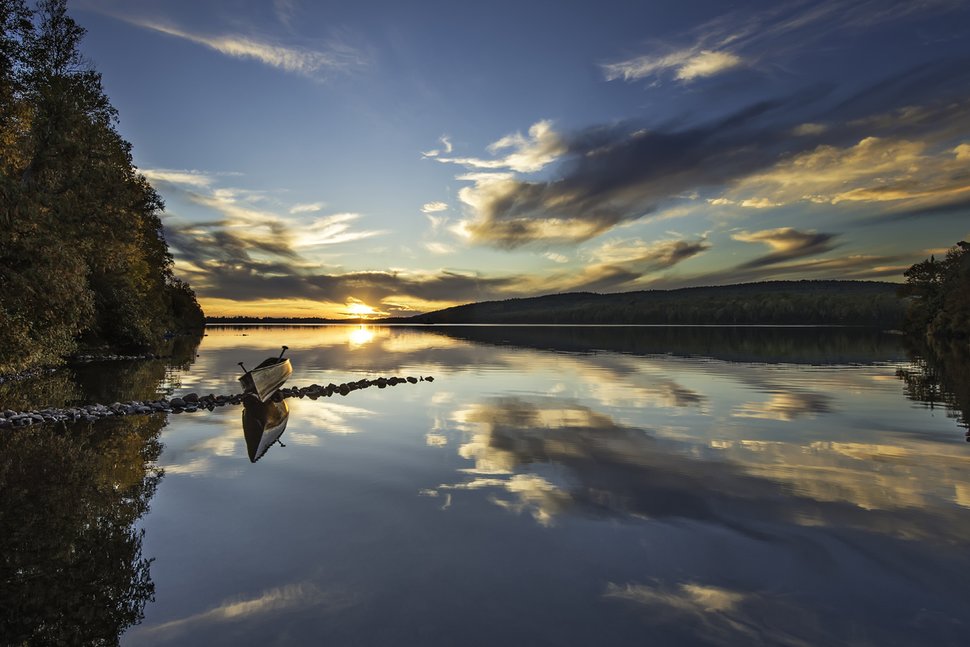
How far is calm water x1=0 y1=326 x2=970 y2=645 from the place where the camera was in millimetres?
7332

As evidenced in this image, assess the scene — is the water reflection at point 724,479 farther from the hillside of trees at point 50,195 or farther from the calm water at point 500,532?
the hillside of trees at point 50,195

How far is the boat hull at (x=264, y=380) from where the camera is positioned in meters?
24.5

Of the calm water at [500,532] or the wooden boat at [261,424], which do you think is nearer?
the calm water at [500,532]

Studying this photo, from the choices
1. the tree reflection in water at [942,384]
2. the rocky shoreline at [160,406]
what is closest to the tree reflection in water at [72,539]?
the rocky shoreline at [160,406]

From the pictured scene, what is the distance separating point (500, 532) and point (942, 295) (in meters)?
115

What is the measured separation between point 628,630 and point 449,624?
2272mm

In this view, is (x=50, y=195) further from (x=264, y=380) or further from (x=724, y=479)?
(x=724, y=479)

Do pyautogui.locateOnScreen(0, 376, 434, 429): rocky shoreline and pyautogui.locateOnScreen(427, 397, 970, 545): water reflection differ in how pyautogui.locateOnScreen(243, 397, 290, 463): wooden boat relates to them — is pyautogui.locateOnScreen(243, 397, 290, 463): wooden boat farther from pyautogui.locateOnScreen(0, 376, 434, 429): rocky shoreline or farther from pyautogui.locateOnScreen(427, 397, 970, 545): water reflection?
pyautogui.locateOnScreen(427, 397, 970, 545): water reflection

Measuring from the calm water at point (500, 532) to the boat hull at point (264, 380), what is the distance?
236 centimetres

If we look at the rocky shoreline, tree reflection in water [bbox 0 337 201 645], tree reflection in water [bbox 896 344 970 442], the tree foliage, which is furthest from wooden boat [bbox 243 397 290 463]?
the tree foliage

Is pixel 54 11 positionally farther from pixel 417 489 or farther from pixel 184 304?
pixel 184 304

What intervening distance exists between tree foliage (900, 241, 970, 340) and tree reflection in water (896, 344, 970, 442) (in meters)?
41.2

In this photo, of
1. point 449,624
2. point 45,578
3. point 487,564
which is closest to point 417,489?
point 487,564

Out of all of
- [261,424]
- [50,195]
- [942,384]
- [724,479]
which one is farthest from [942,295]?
[50,195]
